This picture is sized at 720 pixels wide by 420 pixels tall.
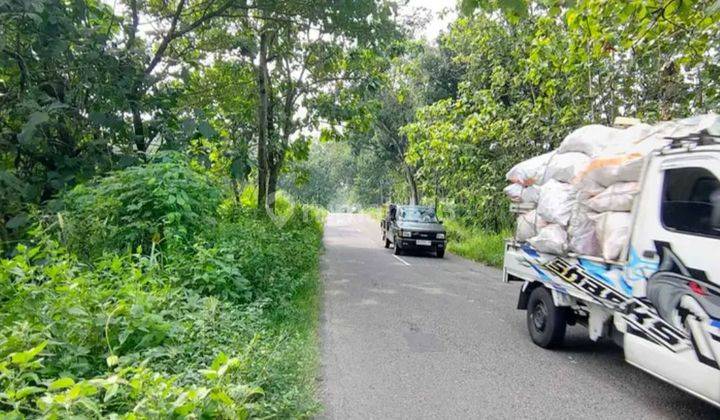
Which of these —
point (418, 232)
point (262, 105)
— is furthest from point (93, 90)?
point (418, 232)

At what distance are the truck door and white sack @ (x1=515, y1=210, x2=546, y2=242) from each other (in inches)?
61.8

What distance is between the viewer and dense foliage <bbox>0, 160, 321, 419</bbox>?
2.57 m

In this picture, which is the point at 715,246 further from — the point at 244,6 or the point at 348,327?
the point at 244,6

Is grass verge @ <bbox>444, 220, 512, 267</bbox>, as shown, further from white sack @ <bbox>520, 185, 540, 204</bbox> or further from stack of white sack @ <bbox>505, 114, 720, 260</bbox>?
stack of white sack @ <bbox>505, 114, 720, 260</bbox>

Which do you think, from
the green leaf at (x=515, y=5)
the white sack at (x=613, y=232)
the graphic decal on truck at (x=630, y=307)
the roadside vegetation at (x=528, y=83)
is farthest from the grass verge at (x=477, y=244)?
the green leaf at (x=515, y=5)

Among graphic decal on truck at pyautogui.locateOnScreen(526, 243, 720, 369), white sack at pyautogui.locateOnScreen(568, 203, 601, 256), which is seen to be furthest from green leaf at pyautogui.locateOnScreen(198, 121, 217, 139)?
graphic decal on truck at pyautogui.locateOnScreen(526, 243, 720, 369)

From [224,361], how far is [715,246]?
137 inches

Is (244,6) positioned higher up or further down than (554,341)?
higher up

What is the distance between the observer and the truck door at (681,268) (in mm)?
3268

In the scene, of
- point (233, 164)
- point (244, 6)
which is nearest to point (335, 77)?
point (244, 6)

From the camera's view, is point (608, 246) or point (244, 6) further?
point (244, 6)

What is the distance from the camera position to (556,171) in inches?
213

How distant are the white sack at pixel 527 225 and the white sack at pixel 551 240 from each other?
0.65ft

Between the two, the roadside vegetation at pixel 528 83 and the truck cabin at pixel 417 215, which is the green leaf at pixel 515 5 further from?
the truck cabin at pixel 417 215
